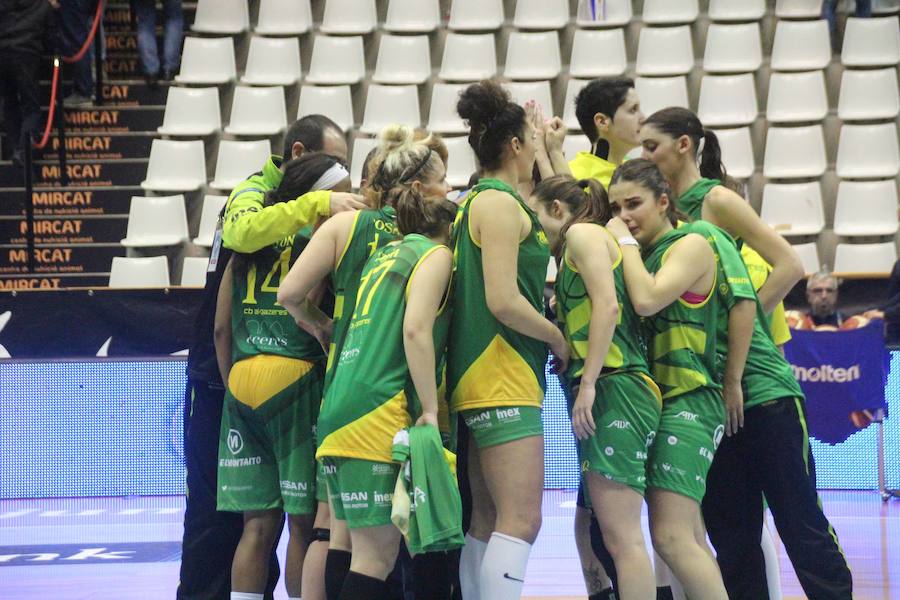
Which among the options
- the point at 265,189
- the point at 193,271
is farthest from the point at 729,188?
the point at 193,271

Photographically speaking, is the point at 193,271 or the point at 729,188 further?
the point at 193,271

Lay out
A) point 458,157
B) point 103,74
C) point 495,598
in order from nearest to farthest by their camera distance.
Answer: point 495,598
point 458,157
point 103,74

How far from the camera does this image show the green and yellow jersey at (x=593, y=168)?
4852mm

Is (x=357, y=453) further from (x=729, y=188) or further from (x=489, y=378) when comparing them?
(x=729, y=188)

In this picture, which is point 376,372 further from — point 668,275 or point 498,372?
point 668,275

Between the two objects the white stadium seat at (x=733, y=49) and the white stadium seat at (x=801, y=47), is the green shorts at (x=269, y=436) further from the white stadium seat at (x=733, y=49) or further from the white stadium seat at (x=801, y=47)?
the white stadium seat at (x=801, y=47)

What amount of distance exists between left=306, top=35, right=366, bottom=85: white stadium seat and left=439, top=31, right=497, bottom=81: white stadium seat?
77 centimetres

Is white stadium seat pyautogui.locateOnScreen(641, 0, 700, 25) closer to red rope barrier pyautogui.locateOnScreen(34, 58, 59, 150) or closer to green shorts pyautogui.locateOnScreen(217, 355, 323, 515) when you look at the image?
red rope barrier pyautogui.locateOnScreen(34, 58, 59, 150)

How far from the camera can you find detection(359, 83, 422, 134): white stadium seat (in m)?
11.0

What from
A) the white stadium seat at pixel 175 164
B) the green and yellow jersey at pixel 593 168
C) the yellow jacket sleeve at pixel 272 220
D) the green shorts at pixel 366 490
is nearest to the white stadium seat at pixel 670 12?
the white stadium seat at pixel 175 164

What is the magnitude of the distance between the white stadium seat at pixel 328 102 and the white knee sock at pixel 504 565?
296 inches

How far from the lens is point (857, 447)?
26.4 ft

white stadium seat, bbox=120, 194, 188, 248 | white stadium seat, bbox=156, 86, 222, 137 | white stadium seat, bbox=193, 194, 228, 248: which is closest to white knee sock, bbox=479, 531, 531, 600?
white stadium seat, bbox=193, 194, 228, 248

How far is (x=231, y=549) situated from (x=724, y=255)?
2042mm
